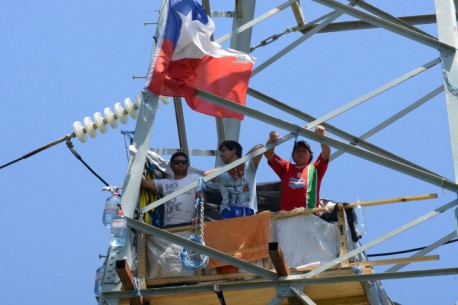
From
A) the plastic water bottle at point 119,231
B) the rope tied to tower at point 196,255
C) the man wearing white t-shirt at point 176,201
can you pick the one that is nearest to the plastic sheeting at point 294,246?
the rope tied to tower at point 196,255

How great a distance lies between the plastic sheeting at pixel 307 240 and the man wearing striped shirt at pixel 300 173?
2.31 feet

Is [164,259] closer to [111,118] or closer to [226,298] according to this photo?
[226,298]

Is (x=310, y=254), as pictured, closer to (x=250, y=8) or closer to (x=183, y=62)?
(x=183, y=62)

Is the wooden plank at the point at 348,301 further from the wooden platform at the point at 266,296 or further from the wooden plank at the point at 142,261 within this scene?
the wooden plank at the point at 142,261

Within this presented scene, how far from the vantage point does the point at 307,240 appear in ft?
45.8

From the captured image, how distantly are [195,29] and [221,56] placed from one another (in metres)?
0.55

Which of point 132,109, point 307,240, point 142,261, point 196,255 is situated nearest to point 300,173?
point 307,240

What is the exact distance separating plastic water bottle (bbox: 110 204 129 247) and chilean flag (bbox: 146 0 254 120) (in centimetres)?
203

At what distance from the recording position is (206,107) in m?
15.2

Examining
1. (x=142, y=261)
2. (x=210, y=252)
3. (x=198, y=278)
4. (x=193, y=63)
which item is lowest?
(x=198, y=278)

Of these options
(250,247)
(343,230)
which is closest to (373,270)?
(343,230)

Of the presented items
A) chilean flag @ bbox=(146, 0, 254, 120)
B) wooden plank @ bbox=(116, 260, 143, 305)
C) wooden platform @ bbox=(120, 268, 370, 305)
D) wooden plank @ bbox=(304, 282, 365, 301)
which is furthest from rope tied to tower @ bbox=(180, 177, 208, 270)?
chilean flag @ bbox=(146, 0, 254, 120)

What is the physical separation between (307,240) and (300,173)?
4.47ft

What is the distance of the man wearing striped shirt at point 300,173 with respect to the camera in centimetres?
1482
